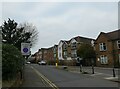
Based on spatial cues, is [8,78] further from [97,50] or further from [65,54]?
[65,54]

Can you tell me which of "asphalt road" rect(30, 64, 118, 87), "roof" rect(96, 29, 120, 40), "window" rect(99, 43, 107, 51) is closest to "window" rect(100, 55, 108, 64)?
"window" rect(99, 43, 107, 51)

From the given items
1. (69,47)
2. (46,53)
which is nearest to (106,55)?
(69,47)

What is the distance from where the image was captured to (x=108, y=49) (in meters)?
51.0

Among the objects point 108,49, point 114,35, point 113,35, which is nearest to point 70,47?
point 113,35

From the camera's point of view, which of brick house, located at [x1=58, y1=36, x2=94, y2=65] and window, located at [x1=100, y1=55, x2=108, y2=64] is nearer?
window, located at [x1=100, y1=55, x2=108, y2=64]

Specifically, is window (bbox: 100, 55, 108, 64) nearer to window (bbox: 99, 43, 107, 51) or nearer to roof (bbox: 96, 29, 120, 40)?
window (bbox: 99, 43, 107, 51)

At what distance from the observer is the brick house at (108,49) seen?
160ft

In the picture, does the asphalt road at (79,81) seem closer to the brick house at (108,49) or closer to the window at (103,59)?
the brick house at (108,49)

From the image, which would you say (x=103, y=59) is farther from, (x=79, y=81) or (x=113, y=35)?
(x=79, y=81)

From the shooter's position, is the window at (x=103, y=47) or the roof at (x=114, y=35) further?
the window at (x=103, y=47)

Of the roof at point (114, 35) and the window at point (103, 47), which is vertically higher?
the roof at point (114, 35)

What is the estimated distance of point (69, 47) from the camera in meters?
86.0

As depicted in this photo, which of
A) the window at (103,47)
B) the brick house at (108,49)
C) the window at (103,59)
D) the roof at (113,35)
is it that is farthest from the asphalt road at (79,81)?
the window at (103,47)

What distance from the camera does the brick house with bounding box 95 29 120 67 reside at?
48.6 metres
